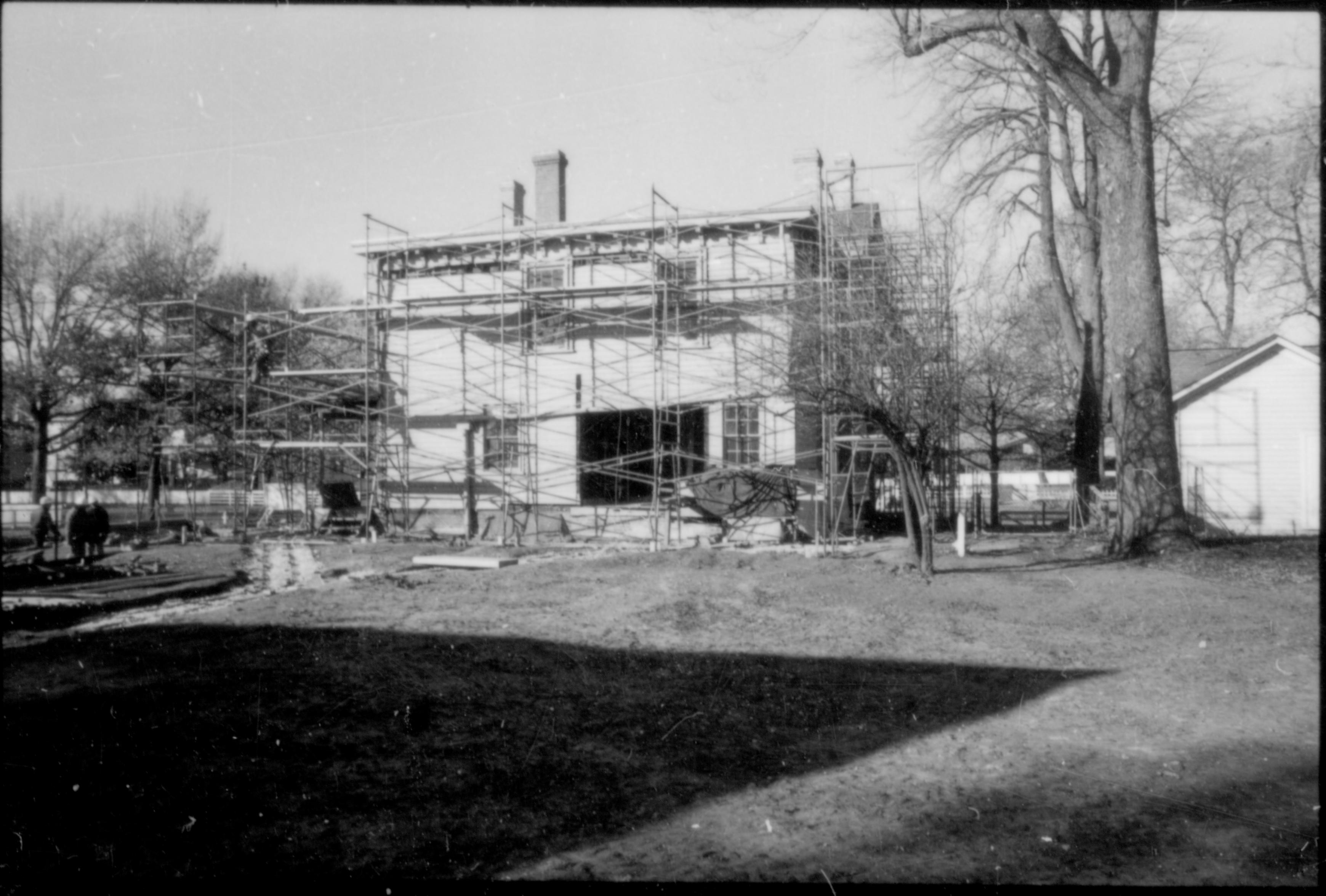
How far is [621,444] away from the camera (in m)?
22.5

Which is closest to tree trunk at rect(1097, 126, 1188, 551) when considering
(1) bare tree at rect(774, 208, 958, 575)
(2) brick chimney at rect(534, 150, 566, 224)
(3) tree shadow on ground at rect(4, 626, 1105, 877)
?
(1) bare tree at rect(774, 208, 958, 575)

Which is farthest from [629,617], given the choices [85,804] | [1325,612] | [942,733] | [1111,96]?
[1111,96]

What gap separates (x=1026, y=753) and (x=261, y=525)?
21.8 m

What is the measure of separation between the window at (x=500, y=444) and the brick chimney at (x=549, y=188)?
6.60 meters

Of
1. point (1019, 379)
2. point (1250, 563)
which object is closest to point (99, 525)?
point (1250, 563)

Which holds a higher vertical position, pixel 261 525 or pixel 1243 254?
pixel 1243 254

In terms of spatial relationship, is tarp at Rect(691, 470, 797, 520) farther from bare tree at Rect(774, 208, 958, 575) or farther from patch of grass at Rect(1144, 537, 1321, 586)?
patch of grass at Rect(1144, 537, 1321, 586)

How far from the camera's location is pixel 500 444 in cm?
2122

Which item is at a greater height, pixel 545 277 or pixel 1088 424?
pixel 545 277

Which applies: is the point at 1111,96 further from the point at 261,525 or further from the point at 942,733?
the point at 261,525

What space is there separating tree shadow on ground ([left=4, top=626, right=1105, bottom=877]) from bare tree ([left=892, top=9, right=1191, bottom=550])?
8140mm

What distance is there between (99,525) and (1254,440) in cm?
2441

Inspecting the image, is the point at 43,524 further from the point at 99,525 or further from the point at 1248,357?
the point at 1248,357

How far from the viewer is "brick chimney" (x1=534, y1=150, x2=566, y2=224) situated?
24.2 meters
